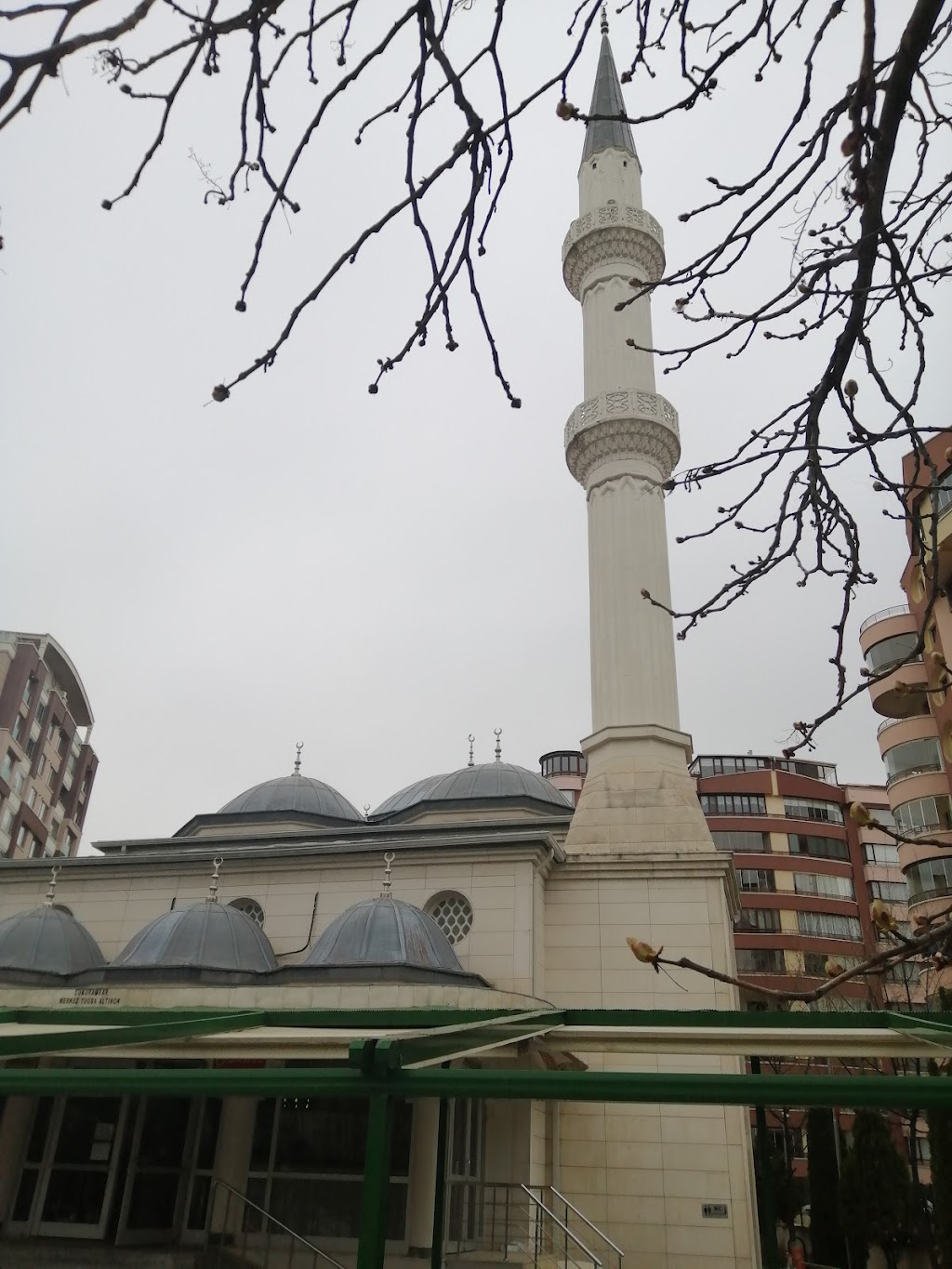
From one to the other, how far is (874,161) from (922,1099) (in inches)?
107

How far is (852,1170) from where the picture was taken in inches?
707

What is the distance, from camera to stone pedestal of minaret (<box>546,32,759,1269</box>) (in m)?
11.9

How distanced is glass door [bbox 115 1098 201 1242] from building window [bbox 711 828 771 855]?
31.7 m

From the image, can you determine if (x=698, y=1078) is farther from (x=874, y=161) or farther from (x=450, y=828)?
(x=450, y=828)

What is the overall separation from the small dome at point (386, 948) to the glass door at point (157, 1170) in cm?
220

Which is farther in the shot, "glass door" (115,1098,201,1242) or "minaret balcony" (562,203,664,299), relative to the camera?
"minaret balcony" (562,203,664,299)

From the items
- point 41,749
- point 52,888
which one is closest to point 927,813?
point 52,888

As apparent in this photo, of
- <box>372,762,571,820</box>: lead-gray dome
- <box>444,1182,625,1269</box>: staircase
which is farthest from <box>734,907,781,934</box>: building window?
<box>444,1182,625,1269</box>: staircase

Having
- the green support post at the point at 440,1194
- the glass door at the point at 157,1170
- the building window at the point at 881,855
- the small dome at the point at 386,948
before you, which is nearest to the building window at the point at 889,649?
the small dome at the point at 386,948

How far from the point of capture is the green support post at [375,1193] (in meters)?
2.50

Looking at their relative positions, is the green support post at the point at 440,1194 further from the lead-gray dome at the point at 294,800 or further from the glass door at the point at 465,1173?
the lead-gray dome at the point at 294,800

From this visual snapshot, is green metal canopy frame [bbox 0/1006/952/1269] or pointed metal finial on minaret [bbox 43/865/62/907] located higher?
pointed metal finial on minaret [bbox 43/865/62/907]

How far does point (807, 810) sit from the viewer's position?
41.2 metres

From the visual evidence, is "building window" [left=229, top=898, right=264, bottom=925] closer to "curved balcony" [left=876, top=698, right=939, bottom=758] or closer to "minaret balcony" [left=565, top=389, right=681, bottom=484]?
"minaret balcony" [left=565, top=389, right=681, bottom=484]
